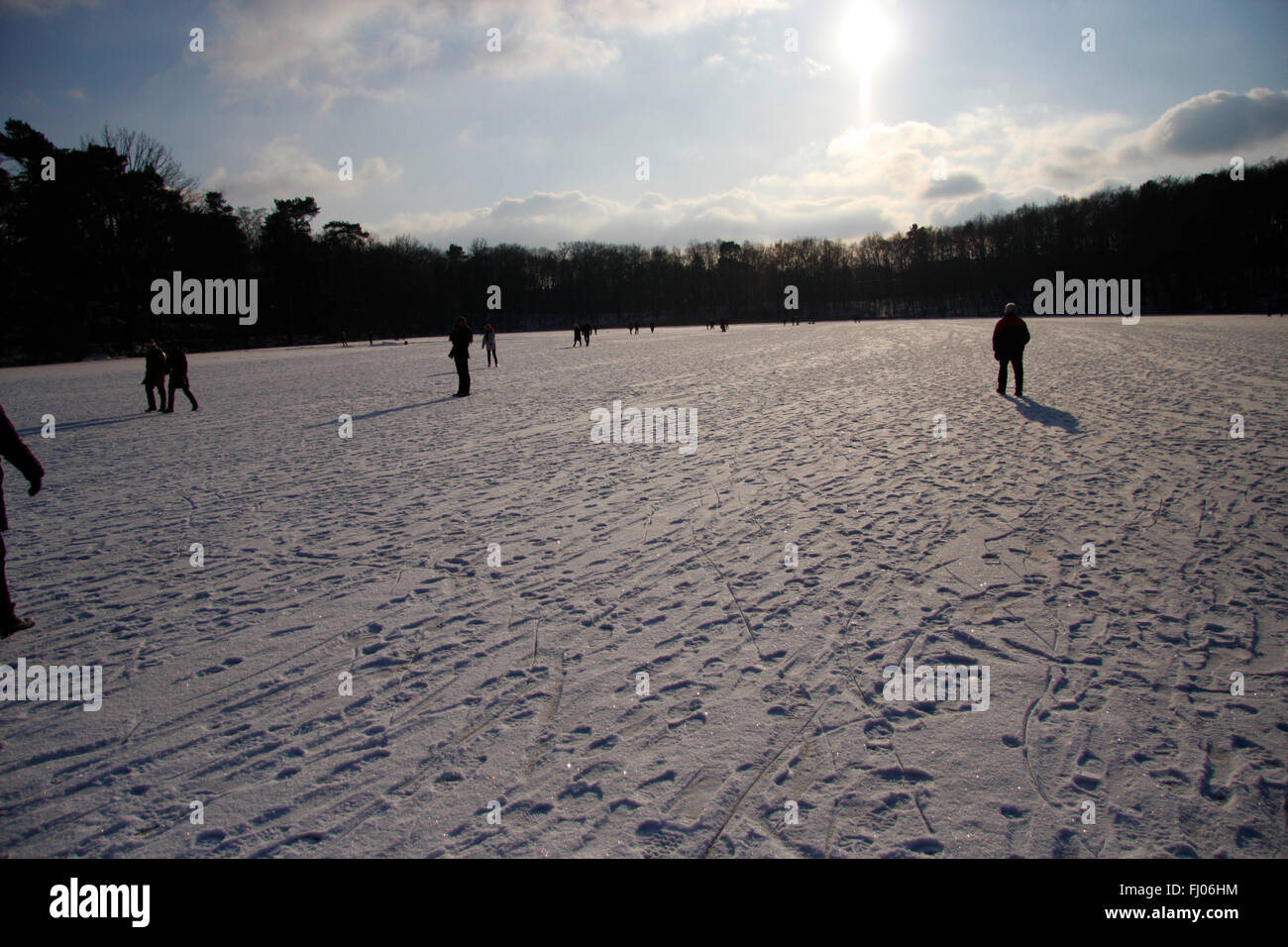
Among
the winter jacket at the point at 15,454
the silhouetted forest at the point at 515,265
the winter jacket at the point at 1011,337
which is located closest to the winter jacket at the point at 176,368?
the winter jacket at the point at 15,454

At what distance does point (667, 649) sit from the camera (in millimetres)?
3881

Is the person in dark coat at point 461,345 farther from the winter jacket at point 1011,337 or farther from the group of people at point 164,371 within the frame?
the winter jacket at point 1011,337

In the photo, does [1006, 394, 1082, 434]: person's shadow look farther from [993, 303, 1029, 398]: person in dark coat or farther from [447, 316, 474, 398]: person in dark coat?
[447, 316, 474, 398]: person in dark coat

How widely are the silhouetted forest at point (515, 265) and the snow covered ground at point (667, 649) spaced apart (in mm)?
53237

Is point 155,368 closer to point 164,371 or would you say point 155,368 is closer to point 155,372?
point 155,372

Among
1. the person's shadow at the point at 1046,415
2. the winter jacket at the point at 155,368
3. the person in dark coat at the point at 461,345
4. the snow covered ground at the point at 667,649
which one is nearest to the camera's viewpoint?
the snow covered ground at the point at 667,649

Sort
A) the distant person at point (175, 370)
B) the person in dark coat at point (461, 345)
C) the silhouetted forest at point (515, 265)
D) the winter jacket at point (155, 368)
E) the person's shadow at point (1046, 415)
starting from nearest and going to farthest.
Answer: the person's shadow at point (1046, 415), the distant person at point (175, 370), the winter jacket at point (155, 368), the person in dark coat at point (461, 345), the silhouetted forest at point (515, 265)

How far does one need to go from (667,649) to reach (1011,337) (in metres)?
11.8

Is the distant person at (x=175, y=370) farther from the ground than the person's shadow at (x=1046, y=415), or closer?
farther from the ground

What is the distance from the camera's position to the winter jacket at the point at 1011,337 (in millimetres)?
12414

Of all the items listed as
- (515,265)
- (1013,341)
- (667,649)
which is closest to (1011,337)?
(1013,341)
